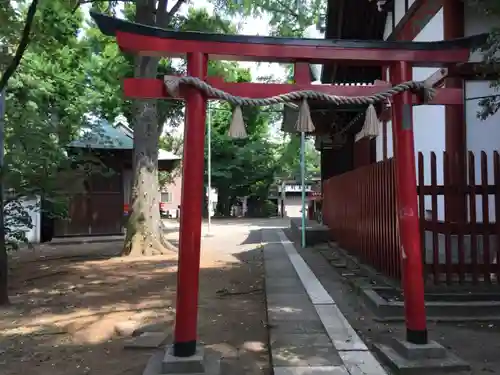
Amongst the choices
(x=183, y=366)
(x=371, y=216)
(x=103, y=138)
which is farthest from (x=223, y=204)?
(x=183, y=366)

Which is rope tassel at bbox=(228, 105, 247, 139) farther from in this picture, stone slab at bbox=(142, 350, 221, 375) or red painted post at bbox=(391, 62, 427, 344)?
stone slab at bbox=(142, 350, 221, 375)

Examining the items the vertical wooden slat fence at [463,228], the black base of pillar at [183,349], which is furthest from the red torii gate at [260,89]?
the vertical wooden slat fence at [463,228]

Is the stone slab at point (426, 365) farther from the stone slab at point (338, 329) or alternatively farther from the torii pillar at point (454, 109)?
the torii pillar at point (454, 109)

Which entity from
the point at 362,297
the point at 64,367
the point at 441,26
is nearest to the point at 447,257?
the point at 362,297

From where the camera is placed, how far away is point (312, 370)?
14.3 ft

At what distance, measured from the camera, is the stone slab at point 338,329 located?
502 cm

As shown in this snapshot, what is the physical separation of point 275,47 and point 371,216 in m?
4.63

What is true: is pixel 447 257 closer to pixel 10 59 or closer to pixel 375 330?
pixel 375 330

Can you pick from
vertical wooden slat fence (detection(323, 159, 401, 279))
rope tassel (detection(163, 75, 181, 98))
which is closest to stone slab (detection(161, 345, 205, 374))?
rope tassel (detection(163, 75, 181, 98))

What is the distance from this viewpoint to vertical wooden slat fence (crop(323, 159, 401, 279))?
716 cm

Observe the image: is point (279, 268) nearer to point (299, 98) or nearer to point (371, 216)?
point (371, 216)

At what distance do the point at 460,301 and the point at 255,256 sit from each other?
745cm

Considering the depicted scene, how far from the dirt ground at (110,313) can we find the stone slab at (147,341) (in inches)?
3.4

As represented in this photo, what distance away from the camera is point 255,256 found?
1319 cm
